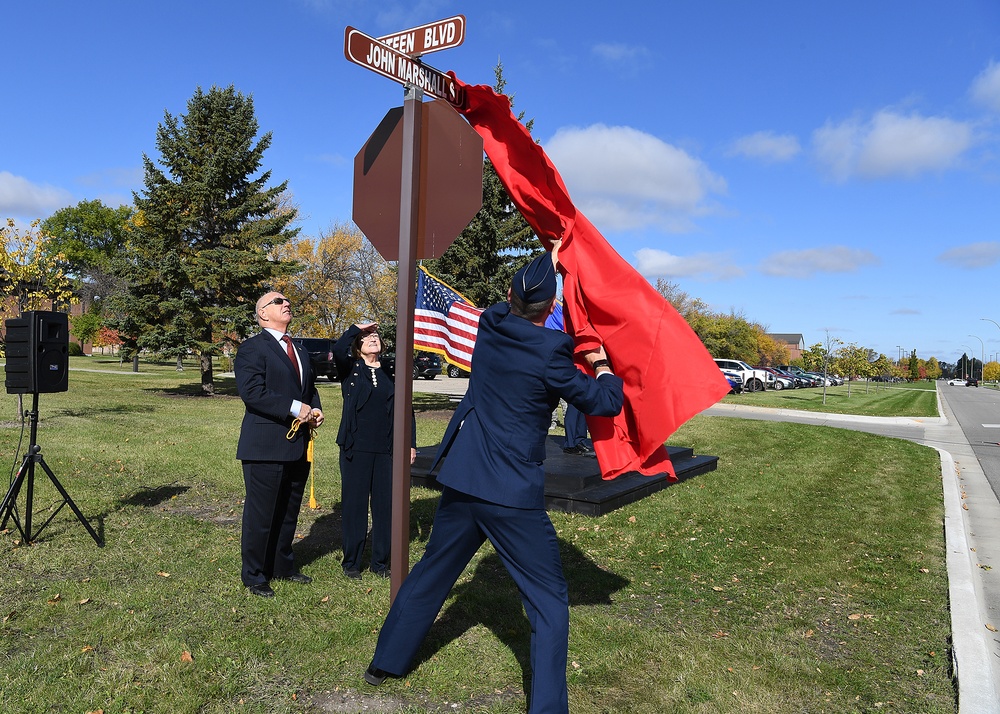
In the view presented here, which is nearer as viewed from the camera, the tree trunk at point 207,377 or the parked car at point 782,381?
the tree trunk at point 207,377

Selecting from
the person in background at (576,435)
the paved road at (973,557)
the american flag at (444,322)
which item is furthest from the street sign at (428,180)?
the american flag at (444,322)

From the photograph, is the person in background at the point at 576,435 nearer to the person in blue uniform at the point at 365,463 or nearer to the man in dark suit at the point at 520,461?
the person in blue uniform at the point at 365,463

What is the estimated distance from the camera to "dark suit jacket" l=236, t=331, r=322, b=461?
4.55 meters

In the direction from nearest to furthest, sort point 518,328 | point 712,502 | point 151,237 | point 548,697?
1. point 548,697
2. point 518,328
3. point 712,502
4. point 151,237

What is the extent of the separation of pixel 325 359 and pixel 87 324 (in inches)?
2390

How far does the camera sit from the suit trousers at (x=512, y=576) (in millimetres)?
2965

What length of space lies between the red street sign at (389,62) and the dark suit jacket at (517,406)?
4.47ft

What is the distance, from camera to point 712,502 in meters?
8.14

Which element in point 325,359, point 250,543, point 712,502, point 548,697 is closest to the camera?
point 548,697

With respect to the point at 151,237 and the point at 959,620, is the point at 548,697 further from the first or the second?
the point at 151,237

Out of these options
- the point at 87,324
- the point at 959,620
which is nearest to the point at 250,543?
the point at 959,620

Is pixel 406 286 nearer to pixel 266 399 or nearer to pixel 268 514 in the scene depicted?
pixel 266 399

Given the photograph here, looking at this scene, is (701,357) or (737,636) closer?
(701,357)

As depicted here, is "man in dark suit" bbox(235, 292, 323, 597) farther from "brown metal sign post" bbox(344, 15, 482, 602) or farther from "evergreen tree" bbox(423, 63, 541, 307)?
"evergreen tree" bbox(423, 63, 541, 307)
